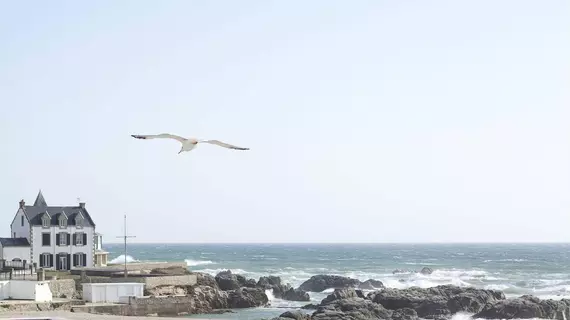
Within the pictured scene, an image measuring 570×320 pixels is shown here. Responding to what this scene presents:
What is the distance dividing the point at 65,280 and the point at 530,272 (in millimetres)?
64313

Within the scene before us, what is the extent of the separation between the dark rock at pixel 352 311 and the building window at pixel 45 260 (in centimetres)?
1573

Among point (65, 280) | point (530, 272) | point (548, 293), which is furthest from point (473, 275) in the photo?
point (65, 280)

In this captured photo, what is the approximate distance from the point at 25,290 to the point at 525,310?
964 inches

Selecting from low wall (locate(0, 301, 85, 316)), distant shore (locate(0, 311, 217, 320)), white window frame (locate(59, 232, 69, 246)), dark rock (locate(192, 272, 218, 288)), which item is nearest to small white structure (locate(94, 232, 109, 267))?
white window frame (locate(59, 232, 69, 246))

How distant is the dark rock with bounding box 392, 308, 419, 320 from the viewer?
4987 cm

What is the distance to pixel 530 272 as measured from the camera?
10156 cm

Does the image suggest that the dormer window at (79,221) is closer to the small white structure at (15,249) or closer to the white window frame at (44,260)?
the white window frame at (44,260)

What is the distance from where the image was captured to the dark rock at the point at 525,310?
4997 cm

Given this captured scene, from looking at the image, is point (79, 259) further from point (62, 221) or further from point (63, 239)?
point (62, 221)

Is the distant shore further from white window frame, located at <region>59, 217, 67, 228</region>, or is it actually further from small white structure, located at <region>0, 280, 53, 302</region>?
white window frame, located at <region>59, 217, 67, 228</region>

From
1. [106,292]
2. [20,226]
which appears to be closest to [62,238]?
[20,226]

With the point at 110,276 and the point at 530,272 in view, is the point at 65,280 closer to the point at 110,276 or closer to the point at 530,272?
the point at 110,276

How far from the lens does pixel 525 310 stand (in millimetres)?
49969

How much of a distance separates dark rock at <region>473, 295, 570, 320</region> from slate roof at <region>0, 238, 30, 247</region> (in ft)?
80.6
